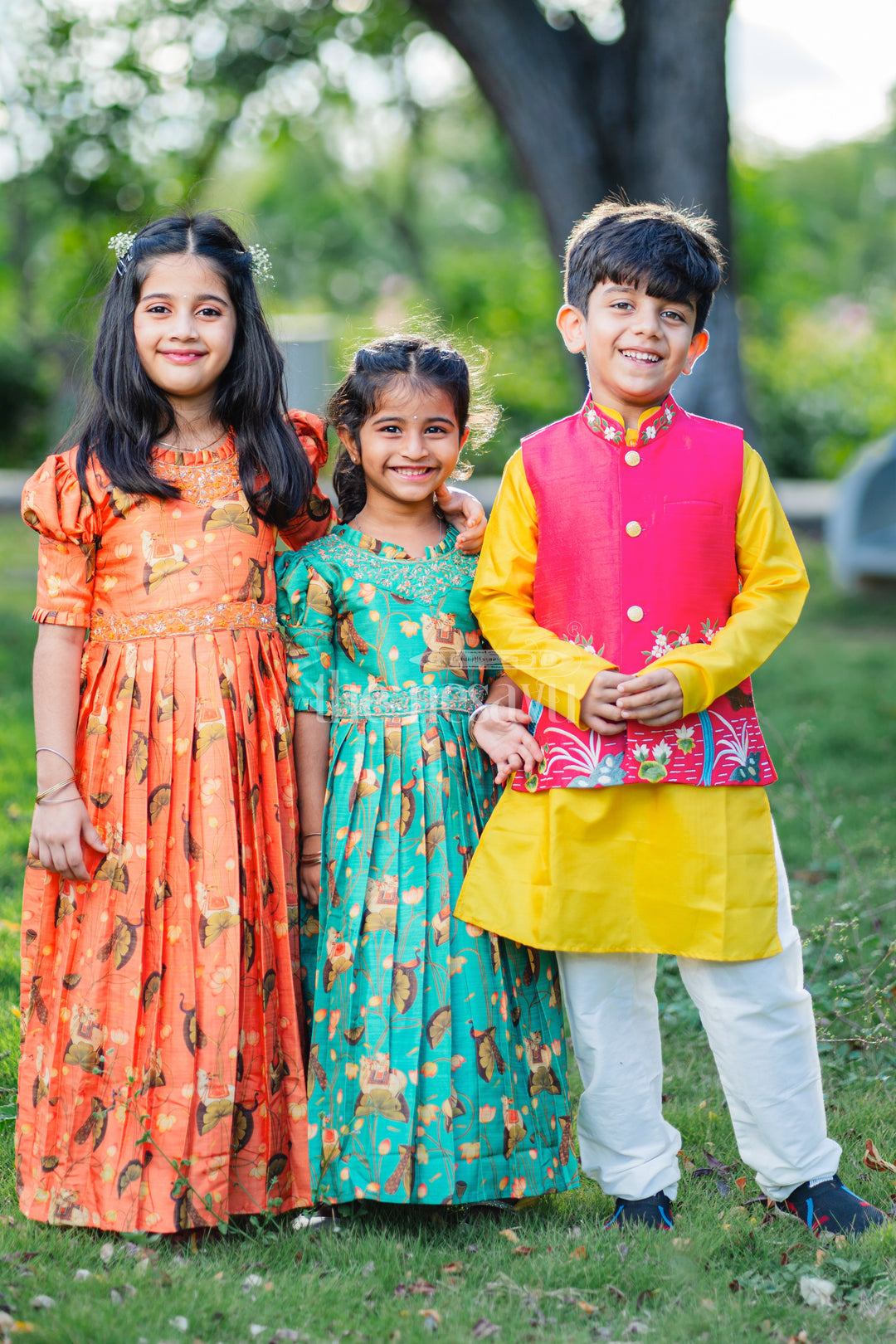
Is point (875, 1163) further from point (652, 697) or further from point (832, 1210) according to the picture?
point (652, 697)

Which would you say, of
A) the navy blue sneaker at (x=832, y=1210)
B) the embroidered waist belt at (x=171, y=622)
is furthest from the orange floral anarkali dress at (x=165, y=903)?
the navy blue sneaker at (x=832, y=1210)

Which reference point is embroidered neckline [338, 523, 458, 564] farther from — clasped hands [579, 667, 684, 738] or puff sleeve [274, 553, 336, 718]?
clasped hands [579, 667, 684, 738]

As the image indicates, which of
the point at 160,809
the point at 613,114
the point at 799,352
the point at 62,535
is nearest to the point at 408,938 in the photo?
the point at 160,809

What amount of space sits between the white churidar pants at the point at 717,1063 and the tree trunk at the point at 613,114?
410 cm

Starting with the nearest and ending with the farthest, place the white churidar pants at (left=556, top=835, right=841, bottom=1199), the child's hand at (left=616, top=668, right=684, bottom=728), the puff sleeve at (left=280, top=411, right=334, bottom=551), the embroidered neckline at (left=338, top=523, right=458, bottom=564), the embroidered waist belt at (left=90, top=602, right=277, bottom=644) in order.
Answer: the child's hand at (left=616, top=668, right=684, bottom=728) < the white churidar pants at (left=556, top=835, right=841, bottom=1199) < the embroidered waist belt at (left=90, top=602, right=277, bottom=644) < the embroidered neckline at (left=338, top=523, right=458, bottom=564) < the puff sleeve at (left=280, top=411, right=334, bottom=551)

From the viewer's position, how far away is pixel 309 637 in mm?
2510

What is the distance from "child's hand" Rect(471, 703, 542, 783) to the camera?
2.40m

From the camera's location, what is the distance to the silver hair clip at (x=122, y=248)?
2.54 meters

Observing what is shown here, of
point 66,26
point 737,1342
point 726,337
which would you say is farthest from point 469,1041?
point 66,26

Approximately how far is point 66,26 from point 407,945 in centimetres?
773

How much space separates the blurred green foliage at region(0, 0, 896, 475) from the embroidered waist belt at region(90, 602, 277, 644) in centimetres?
54

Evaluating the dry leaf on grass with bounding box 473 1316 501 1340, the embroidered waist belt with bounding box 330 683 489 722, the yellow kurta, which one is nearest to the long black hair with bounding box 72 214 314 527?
the embroidered waist belt with bounding box 330 683 489 722

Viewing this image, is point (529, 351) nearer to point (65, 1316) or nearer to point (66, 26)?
point (66, 26)

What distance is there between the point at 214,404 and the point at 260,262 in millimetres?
319
